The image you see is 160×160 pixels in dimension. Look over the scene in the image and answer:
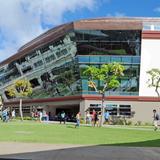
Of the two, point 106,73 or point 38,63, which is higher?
point 38,63

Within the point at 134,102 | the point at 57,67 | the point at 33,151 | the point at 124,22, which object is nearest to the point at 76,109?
the point at 57,67

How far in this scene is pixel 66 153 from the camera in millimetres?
17500

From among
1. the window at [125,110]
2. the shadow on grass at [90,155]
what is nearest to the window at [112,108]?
the window at [125,110]

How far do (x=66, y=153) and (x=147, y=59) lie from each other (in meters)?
48.8

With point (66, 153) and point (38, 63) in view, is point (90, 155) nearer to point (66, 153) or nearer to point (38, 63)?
point (66, 153)

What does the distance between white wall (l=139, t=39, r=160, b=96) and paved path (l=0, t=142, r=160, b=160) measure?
45.3 m

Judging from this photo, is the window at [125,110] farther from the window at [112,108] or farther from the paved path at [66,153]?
the paved path at [66,153]

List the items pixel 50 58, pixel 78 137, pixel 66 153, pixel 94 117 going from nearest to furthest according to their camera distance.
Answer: pixel 66 153
pixel 78 137
pixel 94 117
pixel 50 58

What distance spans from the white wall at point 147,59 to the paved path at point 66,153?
45.3m

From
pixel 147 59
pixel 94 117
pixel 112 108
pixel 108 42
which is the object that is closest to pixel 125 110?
pixel 112 108

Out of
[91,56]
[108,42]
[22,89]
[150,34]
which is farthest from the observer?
[22,89]

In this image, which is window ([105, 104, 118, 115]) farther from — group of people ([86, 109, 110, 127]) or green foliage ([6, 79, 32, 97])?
green foliage ([6, 79, 32, 97])

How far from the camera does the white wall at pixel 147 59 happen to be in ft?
212

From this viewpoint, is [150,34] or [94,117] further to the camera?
[150,34]
